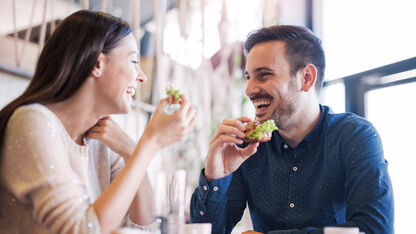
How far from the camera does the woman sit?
3.59 ft

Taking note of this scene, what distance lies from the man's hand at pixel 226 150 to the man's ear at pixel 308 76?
435mm

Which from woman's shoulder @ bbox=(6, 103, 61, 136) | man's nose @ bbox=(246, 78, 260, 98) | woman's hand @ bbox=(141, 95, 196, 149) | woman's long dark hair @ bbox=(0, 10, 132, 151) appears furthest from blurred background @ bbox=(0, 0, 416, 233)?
woman's hand @ bbox=(141, 95, 196, 149)

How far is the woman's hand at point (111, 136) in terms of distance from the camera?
1502 millimetres

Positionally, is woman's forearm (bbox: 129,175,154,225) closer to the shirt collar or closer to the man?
the man

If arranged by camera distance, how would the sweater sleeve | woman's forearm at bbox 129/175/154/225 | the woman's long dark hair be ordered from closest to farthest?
the sweater sleeve
the woman's long dark hair
woman's forearm at bbox 129/175/154/225

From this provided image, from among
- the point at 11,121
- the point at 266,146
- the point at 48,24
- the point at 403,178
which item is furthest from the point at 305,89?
the point at 48,24

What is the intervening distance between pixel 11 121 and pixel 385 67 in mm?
2490

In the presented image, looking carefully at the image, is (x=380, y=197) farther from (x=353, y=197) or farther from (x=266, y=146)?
(x=266, y=146)

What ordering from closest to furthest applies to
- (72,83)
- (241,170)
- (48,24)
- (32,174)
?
1. (32,174)
2. (72,83)
3. (241,170)
4. (48,24)

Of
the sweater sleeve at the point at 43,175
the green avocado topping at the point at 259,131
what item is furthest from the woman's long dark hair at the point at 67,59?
the green avocado topping at the point at 259,131

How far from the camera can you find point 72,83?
133 cm

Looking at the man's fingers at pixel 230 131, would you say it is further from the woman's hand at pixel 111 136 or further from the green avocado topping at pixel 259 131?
the woman's hand at pixel 111 136

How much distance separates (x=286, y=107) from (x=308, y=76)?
24 centimetres

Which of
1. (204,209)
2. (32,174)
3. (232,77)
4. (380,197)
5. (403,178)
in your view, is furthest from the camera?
(232,77)
